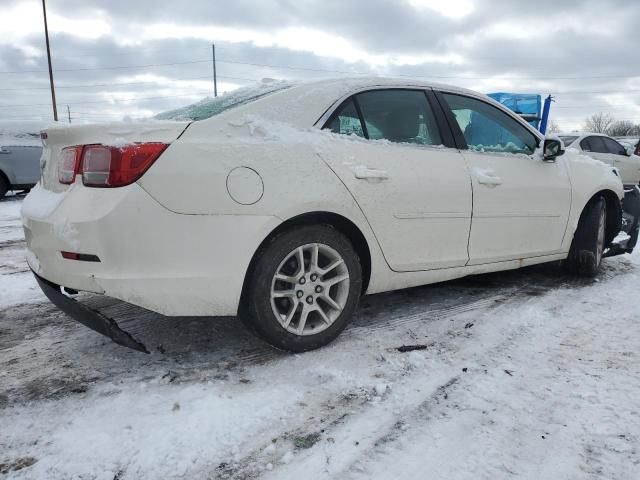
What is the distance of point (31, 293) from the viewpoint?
3.81 m

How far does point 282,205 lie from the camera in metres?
2.43

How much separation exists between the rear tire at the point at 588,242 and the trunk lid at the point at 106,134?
3.53m

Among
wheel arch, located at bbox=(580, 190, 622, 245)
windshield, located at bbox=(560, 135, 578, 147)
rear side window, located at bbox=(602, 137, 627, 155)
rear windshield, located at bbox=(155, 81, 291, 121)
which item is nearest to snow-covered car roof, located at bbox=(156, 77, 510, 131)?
rear windshield, located at bbox=(155, 81, 291, 121)

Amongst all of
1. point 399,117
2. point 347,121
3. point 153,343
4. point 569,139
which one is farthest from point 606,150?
point 153,343

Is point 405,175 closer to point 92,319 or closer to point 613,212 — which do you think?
point 92,319

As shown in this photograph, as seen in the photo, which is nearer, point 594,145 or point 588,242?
point 588,242

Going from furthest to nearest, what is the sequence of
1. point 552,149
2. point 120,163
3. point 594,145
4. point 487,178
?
point 594,145 < point 552,149 < point 487,178 < point 120,163

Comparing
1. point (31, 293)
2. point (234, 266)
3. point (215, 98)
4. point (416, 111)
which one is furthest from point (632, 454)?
point (31, 293)

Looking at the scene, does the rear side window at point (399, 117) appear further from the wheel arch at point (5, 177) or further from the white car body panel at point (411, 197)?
the wheel arch at point (5, 177)

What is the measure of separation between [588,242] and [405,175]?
2300 mm

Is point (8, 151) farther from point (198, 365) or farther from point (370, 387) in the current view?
point (370, 387)

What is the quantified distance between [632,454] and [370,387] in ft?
3.46

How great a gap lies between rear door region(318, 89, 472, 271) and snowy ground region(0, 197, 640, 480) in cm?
53

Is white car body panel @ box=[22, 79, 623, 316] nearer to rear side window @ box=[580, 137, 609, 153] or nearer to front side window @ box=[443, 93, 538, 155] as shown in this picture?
front side window @ box=[443, 93, 538, 155]
